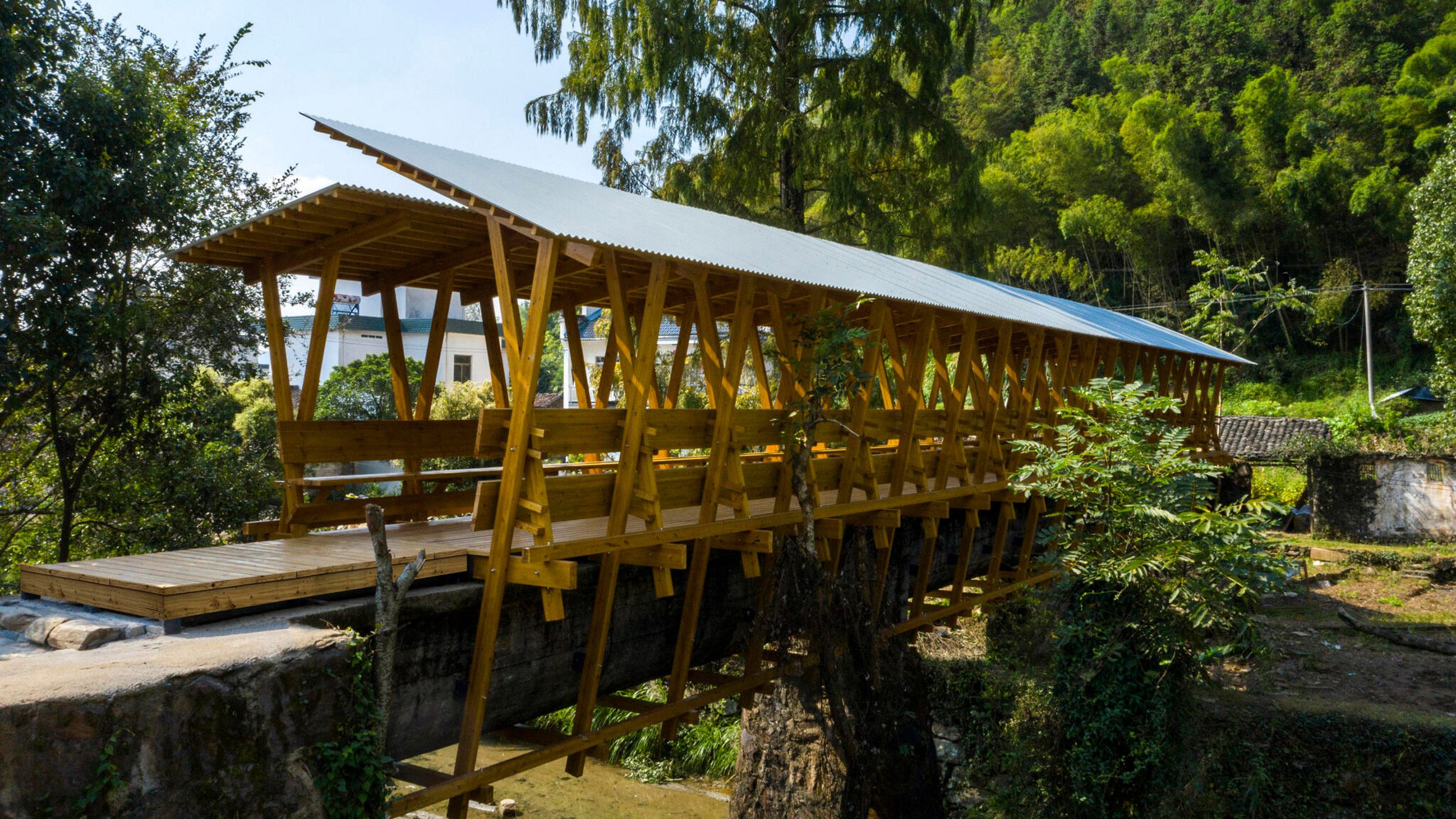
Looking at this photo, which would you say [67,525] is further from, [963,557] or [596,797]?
[963,557]

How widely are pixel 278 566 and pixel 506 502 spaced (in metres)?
1.30

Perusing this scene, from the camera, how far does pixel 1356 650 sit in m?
13.9

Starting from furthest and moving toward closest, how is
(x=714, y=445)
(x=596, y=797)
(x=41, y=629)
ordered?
(x=596, y=797), (x=714, y=445), (x=41, y=629)

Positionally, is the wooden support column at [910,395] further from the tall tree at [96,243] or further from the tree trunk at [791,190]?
the tree trunk at [791,190]

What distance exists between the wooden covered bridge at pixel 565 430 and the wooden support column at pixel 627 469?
17 mm

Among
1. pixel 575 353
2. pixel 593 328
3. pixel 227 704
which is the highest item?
pixel 593 328

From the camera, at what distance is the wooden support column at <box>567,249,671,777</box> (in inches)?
240

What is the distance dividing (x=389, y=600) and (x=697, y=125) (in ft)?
45.7

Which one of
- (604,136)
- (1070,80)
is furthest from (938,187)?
(1070,80)

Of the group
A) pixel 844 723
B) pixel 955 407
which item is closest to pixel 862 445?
pixel 955 407

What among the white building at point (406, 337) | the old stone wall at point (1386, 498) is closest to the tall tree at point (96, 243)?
the white building at point (406, 337)

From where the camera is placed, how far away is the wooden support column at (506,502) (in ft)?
18.0

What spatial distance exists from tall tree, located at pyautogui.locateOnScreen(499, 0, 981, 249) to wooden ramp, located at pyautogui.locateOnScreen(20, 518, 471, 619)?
12653 mm

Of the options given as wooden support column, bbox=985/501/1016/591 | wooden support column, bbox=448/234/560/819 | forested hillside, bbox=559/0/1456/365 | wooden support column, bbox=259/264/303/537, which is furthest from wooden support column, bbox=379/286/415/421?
forested hillside, bbox=559/0/1456/365
